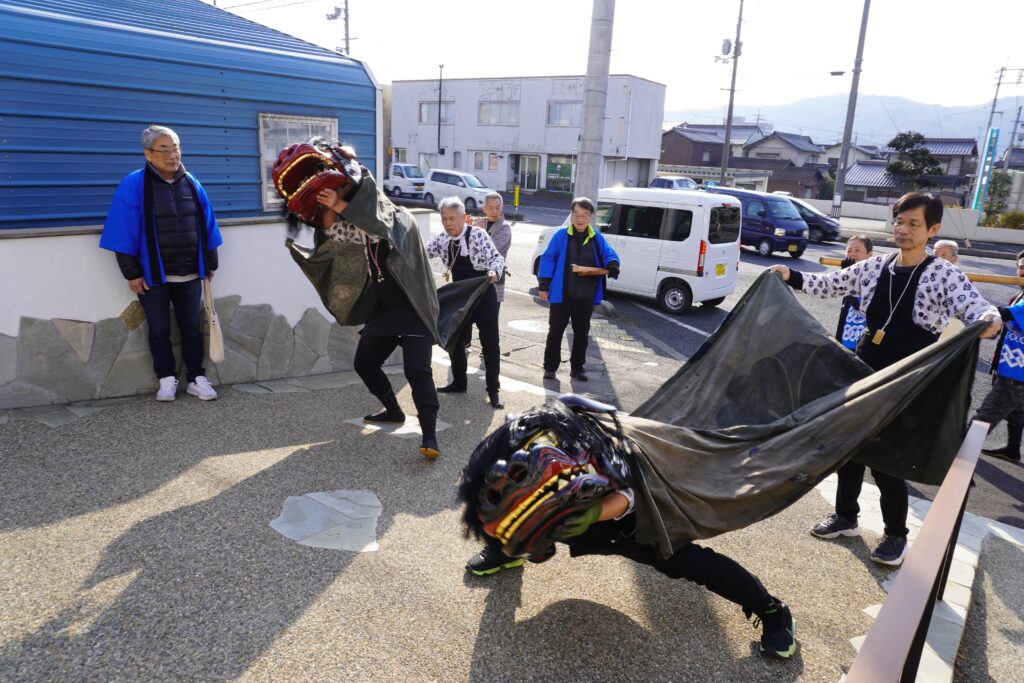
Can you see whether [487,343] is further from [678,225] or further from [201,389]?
[678,225]

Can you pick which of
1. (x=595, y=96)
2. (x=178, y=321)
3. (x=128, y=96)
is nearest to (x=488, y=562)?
(x=178, y=321)

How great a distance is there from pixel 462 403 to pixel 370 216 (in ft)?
7.05

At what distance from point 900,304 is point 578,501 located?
2.31 meters

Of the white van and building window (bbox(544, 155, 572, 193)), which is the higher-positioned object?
building window (bbox(544, 155, 572, 193))

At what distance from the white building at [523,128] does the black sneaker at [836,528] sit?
34.8 m

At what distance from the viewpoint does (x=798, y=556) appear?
368 centimetres

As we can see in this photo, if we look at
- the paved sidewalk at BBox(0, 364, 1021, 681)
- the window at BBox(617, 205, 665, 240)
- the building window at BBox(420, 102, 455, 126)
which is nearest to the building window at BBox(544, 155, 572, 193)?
the building window at BBox(420, 102, 455, 126)

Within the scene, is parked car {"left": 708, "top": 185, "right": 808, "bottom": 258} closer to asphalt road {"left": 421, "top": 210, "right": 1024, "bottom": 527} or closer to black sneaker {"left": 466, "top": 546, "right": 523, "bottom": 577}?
asphalt road {"left": 421, "top": 210, "right": 1024, "bottom": 527}

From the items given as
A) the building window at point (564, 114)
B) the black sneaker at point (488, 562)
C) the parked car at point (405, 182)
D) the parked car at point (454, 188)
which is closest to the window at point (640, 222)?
the black sneaker at point (488, 562)

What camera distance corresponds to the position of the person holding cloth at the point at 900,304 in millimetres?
3480

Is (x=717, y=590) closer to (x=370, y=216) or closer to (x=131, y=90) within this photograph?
(x=370, y=216)

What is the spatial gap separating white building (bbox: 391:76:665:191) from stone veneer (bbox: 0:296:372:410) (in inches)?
1290

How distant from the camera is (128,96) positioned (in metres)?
5.16

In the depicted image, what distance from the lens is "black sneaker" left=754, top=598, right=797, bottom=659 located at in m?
2.78
